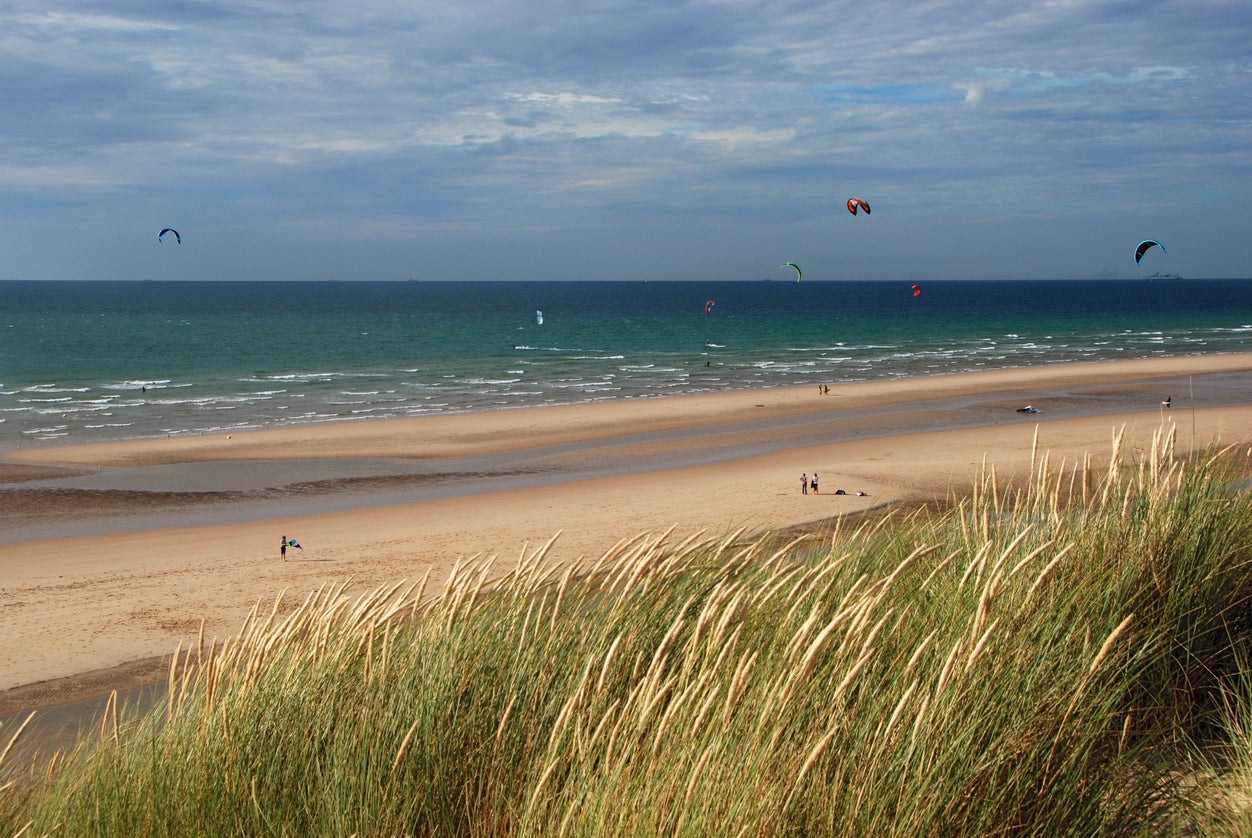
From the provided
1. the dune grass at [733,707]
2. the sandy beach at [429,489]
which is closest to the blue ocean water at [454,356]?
the sandy beach at [429,489]

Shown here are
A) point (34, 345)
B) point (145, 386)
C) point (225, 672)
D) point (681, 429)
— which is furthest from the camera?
point (34, 345)

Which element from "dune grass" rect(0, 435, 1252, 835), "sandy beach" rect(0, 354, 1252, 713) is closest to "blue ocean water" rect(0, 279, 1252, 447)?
"sandy beach" rect(0, 354, 1252, 713)

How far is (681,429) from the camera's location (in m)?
30.6

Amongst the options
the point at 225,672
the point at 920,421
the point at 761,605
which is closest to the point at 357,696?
the point at 225,672

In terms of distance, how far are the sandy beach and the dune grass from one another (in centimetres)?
158

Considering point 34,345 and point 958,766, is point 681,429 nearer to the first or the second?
point 958,766

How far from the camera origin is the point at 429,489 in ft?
72.0

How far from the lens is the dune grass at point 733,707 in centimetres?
283

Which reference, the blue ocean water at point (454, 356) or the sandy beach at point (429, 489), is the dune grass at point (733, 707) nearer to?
Result: the sandy beach at point (429, 489)

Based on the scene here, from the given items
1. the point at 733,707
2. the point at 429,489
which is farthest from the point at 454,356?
the point at 733,707

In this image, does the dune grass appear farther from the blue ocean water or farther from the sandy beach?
the blue ocean water

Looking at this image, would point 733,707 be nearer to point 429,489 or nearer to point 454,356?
point 429,489

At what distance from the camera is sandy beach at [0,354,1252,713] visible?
41.0 ft

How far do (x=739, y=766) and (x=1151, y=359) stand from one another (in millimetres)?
56280
